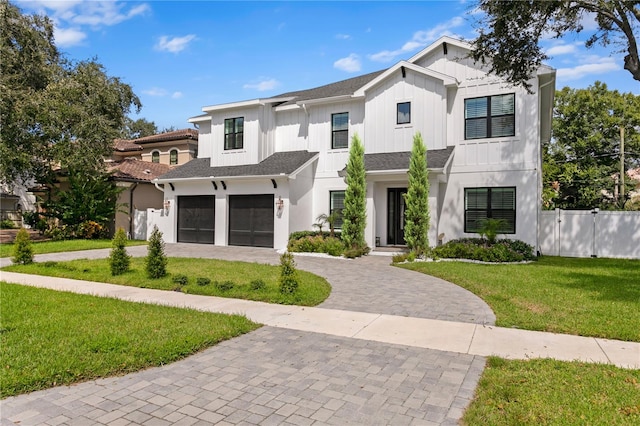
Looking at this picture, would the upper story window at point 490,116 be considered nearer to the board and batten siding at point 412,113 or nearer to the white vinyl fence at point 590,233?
the board and batten siding at point 412,113

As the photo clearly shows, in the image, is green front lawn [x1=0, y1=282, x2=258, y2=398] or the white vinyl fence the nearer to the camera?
green front lawn [x1=0, y1=282, x2=258, y2=398]

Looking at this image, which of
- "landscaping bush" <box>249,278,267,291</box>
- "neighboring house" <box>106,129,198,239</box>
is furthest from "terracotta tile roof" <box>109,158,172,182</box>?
"landscaping bush" <box>249,278,267,291</box>

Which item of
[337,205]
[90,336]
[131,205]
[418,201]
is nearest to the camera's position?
[90,336]

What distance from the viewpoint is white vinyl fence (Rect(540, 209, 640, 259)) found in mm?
15195

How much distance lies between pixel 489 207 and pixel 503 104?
3985 millimetres

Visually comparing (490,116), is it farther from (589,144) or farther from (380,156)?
(589,144)

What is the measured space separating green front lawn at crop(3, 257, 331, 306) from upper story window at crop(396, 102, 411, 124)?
879 centimetres

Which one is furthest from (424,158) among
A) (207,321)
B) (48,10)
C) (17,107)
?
(48,10)

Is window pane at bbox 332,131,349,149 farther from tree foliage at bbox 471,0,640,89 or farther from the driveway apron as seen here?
the driveway apron

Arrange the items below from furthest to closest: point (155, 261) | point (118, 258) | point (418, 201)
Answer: point (418, 201) < point (118, 258) < point (155, 261)

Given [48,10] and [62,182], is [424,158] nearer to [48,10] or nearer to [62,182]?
[62,182]

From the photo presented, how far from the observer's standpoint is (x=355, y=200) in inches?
623

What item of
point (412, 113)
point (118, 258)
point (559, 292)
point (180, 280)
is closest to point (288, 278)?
point (180, 280)

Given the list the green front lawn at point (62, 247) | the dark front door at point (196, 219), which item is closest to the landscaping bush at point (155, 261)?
the green front lawn at point (62, 247)
